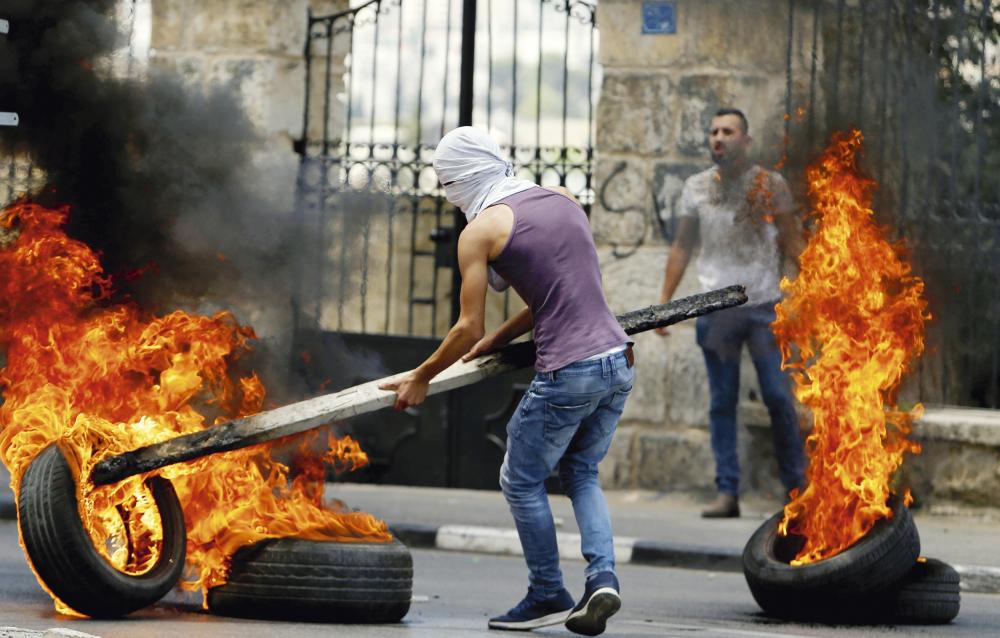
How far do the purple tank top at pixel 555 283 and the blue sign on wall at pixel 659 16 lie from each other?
5164 mm

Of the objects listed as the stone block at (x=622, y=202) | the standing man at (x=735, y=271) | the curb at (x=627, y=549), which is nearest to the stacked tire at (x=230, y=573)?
the curb at (x=627, y=549)

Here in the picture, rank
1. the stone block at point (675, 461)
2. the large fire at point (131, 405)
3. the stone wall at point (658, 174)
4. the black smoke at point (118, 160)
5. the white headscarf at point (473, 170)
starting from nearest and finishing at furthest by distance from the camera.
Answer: the white headscarf at point (473, 170)
the large fire at point (131, 405)
the black smoke at point (118, 160)
the stone wall at point (658, 174)
the stone block at point (675, 461)

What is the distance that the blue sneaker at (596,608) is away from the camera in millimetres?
6094

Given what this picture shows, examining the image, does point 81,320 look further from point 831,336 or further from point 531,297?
point 831,336

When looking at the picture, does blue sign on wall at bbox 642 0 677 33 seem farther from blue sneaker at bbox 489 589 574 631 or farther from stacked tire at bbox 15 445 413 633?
blue sneaker at bbox 489 589 574 631

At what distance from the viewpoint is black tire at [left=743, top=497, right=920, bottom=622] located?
6.75 m

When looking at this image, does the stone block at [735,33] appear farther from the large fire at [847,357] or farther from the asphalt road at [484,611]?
the asphalt road at [484,611]

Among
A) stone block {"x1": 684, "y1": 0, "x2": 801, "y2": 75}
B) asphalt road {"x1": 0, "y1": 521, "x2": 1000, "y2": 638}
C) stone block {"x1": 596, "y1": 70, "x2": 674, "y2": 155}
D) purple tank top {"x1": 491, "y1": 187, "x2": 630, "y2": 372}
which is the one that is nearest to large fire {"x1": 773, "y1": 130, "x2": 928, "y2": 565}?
asphalt road {"x1": 0, "y1": 521, "x2": 1000, "y2": 638}

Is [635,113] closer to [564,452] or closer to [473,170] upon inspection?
[473,170]

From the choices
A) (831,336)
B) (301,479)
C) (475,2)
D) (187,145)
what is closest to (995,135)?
(475,2)

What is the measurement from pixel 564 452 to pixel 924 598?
158 centimetres

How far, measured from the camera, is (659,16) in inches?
442

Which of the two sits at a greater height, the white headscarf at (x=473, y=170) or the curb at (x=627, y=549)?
the white headscarf at (x=473, y=170)

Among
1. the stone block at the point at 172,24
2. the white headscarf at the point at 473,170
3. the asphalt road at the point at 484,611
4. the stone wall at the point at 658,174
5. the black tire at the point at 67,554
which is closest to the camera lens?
the black tire at the point at 67,554
